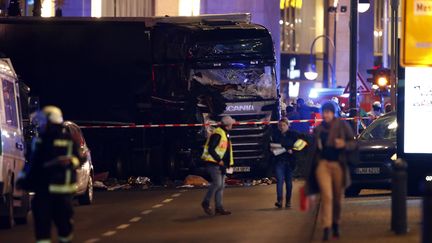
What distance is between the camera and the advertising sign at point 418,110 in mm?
20281

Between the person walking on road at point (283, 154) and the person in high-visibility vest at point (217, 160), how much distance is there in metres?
1.47

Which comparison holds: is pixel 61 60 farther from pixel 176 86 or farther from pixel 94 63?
pixel 176 86

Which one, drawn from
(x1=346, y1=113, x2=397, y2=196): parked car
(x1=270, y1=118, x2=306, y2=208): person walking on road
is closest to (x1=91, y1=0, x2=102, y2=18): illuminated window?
(x1=346, y1=113, x2=397, y2=196): parked car

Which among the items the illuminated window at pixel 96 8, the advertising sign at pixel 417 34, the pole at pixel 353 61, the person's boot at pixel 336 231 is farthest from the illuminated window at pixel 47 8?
the person's boot at pixel 336 231

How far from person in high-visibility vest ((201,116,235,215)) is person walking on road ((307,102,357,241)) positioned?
5088mm

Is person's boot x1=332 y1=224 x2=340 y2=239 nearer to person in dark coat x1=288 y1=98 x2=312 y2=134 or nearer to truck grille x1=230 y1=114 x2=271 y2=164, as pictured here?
truck grille x1=230 y1=114 x2=271 y2=164

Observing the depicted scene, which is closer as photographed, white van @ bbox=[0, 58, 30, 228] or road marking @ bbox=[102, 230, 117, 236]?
road marking @ bbox=[102, 230, 117, 236]

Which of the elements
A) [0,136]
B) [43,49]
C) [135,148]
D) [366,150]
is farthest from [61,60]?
[0,136]

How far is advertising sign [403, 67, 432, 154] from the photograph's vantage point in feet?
66.5

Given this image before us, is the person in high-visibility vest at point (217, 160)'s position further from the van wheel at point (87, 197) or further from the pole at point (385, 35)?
the pole at point (385, 35)

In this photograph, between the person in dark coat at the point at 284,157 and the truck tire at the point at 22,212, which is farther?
the person in dark coat at the point at 284,157

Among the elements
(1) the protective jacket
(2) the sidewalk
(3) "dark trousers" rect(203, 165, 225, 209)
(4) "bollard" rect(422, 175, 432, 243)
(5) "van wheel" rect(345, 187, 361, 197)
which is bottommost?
(5) "van wheel" rect(345, 187, 361, 197)

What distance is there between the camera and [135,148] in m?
31.6

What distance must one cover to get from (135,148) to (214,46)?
3094mm
